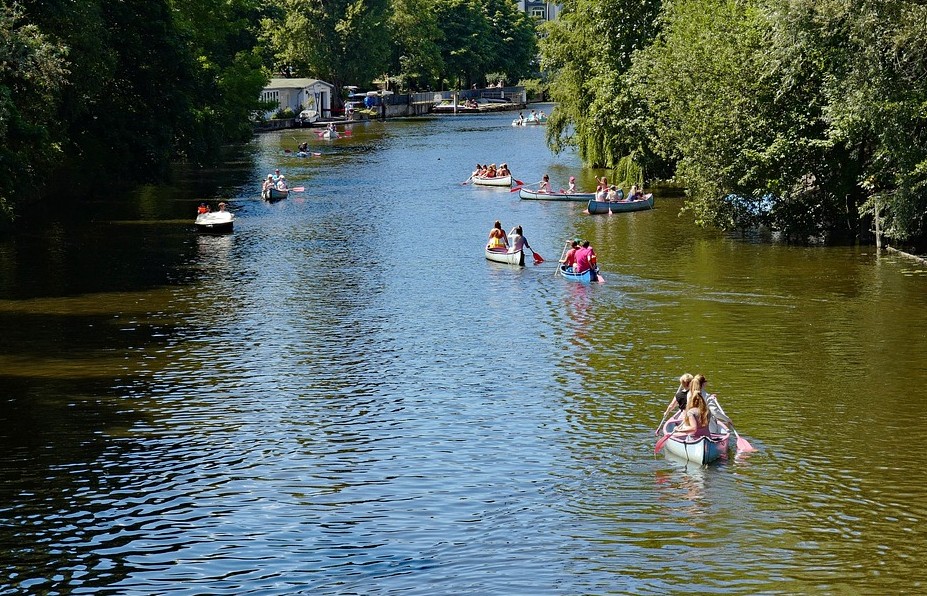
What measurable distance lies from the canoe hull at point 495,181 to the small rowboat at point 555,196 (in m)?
5.71

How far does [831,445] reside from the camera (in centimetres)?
2392

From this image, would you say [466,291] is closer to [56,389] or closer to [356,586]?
[56,389]

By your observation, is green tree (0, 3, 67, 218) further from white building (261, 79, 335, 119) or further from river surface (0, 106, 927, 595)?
white building (261, 79, 335, 119)

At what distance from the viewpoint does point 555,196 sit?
67.1m

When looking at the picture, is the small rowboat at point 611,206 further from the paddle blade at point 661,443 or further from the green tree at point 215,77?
the paddle blade at point 661,443

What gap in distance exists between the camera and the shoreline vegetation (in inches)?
1556

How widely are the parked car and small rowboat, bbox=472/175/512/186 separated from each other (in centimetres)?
6753

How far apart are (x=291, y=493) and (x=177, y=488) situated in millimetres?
2282

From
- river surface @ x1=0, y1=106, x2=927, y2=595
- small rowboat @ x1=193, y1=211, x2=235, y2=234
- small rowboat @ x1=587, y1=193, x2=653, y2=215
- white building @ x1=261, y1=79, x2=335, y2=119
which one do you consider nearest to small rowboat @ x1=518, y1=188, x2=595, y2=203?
small rowboat @ x1=587, y1=193, x2=653, y2=215

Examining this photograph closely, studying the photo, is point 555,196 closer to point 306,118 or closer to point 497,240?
point 497,240

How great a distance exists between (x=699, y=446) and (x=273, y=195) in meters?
50.8

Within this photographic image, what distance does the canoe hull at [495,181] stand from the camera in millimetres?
74625

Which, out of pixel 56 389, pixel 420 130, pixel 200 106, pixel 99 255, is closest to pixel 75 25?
pixel 99 255

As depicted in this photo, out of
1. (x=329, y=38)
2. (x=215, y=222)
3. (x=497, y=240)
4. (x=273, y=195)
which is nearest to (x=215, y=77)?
(x=273, y=195)
